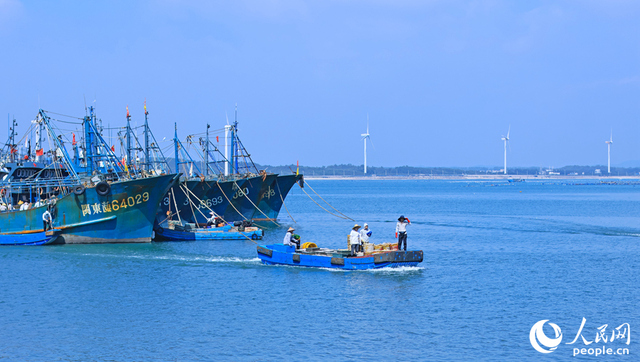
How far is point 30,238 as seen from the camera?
39688 millimetres

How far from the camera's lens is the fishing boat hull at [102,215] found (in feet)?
129

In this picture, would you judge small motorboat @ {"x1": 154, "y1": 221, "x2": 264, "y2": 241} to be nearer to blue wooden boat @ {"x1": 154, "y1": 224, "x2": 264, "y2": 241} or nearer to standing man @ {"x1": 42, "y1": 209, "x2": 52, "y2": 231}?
blue wooden boat @ {"x1": 154, "y1": 224, "x2": 264, "y2": 241}

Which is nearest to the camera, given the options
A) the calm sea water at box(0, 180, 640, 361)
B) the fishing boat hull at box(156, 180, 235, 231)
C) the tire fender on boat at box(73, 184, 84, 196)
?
the calm sea water at box(0, 180, 640, 361)

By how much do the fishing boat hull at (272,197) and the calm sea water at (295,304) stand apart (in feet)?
70.7

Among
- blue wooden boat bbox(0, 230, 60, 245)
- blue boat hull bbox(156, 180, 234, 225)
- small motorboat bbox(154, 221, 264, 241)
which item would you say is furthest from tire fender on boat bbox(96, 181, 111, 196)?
blue boat hull bbox(156, 180, 234, 225)

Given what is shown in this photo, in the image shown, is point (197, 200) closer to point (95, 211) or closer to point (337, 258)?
point (95, 211)

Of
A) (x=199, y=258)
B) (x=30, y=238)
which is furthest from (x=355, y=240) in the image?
(x=30, y=238)

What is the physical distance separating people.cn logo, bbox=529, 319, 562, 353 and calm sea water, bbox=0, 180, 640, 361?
0.24 metres

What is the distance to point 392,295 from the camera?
25.5 m

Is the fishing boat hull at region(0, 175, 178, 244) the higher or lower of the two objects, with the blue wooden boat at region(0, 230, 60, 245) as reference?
higher

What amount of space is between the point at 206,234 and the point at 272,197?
1822 centimetres

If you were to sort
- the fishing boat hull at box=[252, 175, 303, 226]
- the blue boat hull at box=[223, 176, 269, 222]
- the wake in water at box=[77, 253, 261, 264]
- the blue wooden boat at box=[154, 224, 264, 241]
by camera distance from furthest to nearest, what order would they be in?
the fishing boat hull at box=[252, 175, 303, 226], the blue boat hull at box=[223, 176, 269, 222], the blue wooden boat at box=[154, 224, 264, 241], the wake in water at box=[77, 253, 261, 264]

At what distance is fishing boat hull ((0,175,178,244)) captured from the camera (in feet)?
129

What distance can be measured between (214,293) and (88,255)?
517 inches
